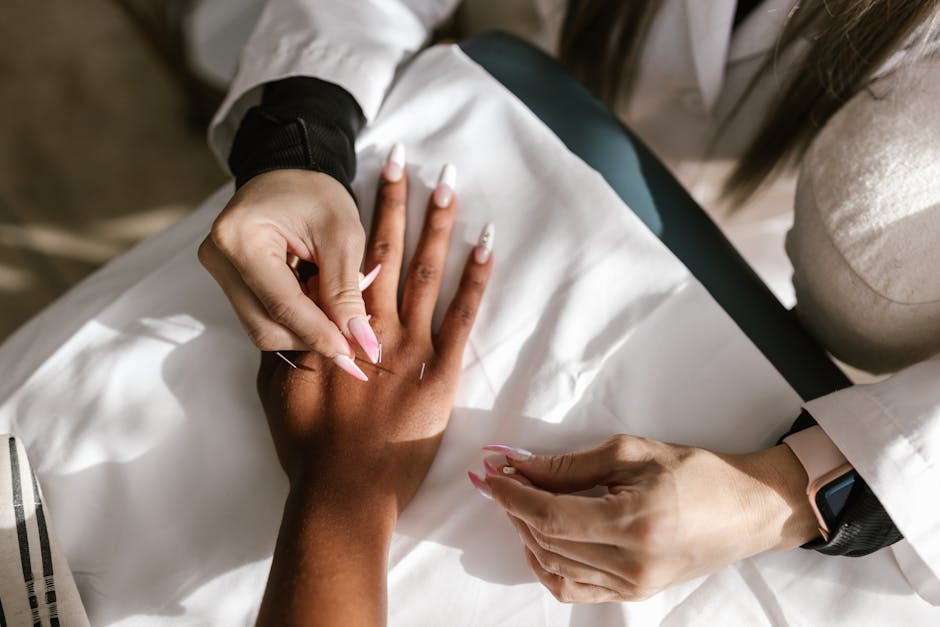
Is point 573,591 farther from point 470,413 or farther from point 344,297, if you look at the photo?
point 344,297

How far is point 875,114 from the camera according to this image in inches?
24.0

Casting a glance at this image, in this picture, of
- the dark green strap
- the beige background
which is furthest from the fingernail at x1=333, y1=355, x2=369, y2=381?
the beige background

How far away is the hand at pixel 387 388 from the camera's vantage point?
612mm

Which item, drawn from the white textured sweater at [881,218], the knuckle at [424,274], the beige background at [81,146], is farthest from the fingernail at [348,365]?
the beige background at [81,146]

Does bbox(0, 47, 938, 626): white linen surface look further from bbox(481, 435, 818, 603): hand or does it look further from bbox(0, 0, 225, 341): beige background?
bbox(0, 0, 225, 341): beige background

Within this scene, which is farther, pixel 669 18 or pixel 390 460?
pixel 669 18

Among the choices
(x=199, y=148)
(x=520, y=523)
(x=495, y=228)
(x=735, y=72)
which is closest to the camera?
(x=520, y=523)

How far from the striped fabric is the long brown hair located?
746 mm

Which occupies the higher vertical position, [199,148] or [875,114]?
[875,114]

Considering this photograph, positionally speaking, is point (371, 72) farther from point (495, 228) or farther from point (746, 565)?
point (746, 565)

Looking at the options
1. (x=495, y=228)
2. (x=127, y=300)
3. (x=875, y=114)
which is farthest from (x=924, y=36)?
(x=127, y=300)

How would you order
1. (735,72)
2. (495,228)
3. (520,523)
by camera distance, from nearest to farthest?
(520,523), (495,228), (735,72)

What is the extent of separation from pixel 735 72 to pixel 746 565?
1.78 ft

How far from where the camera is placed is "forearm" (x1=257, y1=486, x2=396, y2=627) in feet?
1.76
